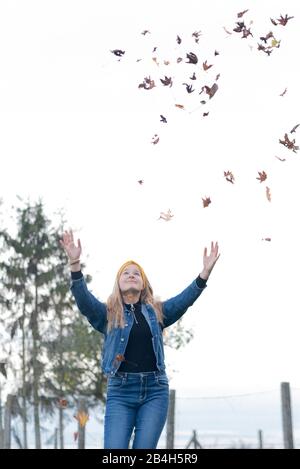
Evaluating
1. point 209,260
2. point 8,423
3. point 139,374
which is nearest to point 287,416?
point 8,423

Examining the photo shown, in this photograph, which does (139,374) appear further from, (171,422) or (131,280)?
(171,422)

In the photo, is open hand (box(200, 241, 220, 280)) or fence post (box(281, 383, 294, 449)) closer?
open hand (box(200, 241, 220, 280))

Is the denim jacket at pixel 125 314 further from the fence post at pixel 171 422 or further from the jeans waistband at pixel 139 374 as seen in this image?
the fence post at pixel 171 422

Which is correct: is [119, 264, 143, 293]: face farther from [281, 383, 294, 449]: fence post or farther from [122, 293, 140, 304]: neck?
[281, 383, 294, 449]: fence post

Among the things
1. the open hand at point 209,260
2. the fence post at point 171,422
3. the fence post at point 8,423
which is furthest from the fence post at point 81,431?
the open hand at point 209,260

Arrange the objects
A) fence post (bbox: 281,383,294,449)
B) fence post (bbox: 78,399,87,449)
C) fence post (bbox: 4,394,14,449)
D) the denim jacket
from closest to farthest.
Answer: the denim jacket, fence post (bbox: 281,383,294,449), fence post (bbox: 4,394,14,449), fence post (bbox: 78,399,87,449)

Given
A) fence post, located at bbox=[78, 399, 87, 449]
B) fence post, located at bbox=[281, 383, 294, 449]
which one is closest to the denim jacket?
fence post, located at bbox=[281, 383, 294, 449]

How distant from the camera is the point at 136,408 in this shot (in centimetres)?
641

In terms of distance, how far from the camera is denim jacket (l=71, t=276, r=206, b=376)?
253 inches

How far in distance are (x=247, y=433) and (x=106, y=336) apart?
57.8 ft

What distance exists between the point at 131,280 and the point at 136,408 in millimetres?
887

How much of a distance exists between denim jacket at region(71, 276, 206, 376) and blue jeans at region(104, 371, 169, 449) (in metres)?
0.10

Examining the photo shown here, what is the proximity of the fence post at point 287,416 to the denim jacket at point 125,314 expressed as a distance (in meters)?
8.78

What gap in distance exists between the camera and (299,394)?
15.4 meters
